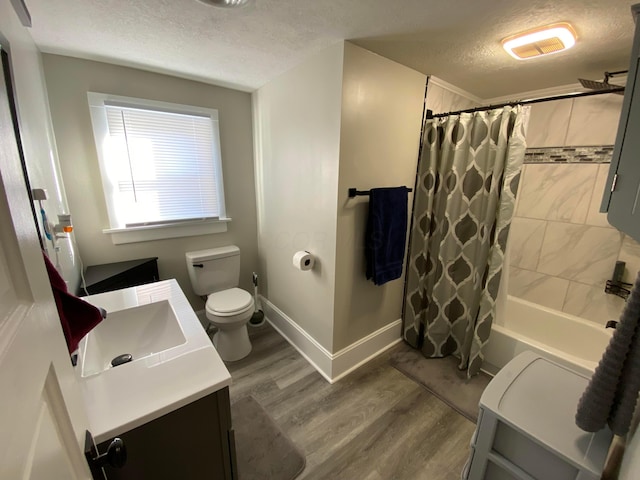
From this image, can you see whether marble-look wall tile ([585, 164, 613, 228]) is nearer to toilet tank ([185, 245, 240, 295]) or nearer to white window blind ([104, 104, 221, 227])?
toilet tank ([185, 245, 240, 295])

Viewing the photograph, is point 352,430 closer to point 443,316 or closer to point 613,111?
Answer: point 443,316

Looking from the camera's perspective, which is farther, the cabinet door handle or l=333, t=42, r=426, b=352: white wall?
l=333, t=42, r=426, b=352: white wall

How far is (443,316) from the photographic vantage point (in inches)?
84.9

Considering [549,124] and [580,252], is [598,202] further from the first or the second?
[549,124]

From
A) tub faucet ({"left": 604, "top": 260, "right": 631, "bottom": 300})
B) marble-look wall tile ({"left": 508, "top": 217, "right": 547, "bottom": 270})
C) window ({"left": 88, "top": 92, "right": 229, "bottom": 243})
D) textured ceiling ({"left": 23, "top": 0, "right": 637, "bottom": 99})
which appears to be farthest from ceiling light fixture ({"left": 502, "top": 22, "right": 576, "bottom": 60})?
window ({"left": 88, "top": 92, "right": 229, "bottom": 243})

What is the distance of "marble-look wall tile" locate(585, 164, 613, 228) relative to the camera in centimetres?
201

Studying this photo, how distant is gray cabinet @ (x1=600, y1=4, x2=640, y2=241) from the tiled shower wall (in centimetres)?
144

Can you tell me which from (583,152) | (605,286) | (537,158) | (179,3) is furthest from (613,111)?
(179,3)

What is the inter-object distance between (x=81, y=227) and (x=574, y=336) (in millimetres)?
3934

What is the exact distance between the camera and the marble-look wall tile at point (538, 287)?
2.28 m

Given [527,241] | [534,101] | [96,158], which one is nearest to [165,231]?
[96,158]

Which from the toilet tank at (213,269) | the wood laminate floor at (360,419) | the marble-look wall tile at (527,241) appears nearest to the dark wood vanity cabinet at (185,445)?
the wood laminate floor at (360,419)

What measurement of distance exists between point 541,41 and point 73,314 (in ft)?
7.91

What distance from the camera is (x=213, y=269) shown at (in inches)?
94.7
